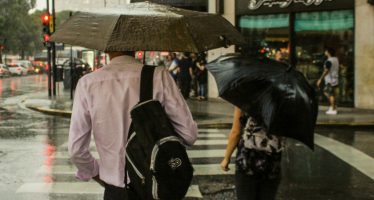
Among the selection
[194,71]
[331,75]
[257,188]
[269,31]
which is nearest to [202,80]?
[194,71]

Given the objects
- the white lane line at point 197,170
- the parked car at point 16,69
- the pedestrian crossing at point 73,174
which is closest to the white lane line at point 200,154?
the pedestrian crossing at point 73,174

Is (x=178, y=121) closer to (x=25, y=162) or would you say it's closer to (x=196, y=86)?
(x=25, y=162)

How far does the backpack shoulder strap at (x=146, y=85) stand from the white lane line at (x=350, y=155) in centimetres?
554

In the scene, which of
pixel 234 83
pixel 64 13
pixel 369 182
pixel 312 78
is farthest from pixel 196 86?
pixel 64 13

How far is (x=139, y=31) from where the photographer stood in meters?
3.27

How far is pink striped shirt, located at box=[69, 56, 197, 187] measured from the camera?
3.14m

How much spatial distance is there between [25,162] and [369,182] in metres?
5.06

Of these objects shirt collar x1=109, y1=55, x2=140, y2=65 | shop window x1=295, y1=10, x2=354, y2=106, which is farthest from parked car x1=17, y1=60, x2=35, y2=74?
shirt collar x1=109, y1=55, x2=140, y2=65

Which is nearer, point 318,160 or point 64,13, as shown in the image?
point 318,160

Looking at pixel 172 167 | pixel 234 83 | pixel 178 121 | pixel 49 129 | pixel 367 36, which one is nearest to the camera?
pixel 172 167

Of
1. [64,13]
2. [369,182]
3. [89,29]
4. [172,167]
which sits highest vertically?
[64,13]

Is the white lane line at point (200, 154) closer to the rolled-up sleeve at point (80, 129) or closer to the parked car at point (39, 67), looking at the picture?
the rolled-up sleeve at point (80, 129)

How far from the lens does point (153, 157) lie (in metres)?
2.85

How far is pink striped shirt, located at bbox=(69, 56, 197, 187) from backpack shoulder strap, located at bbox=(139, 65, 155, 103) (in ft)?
0.09
